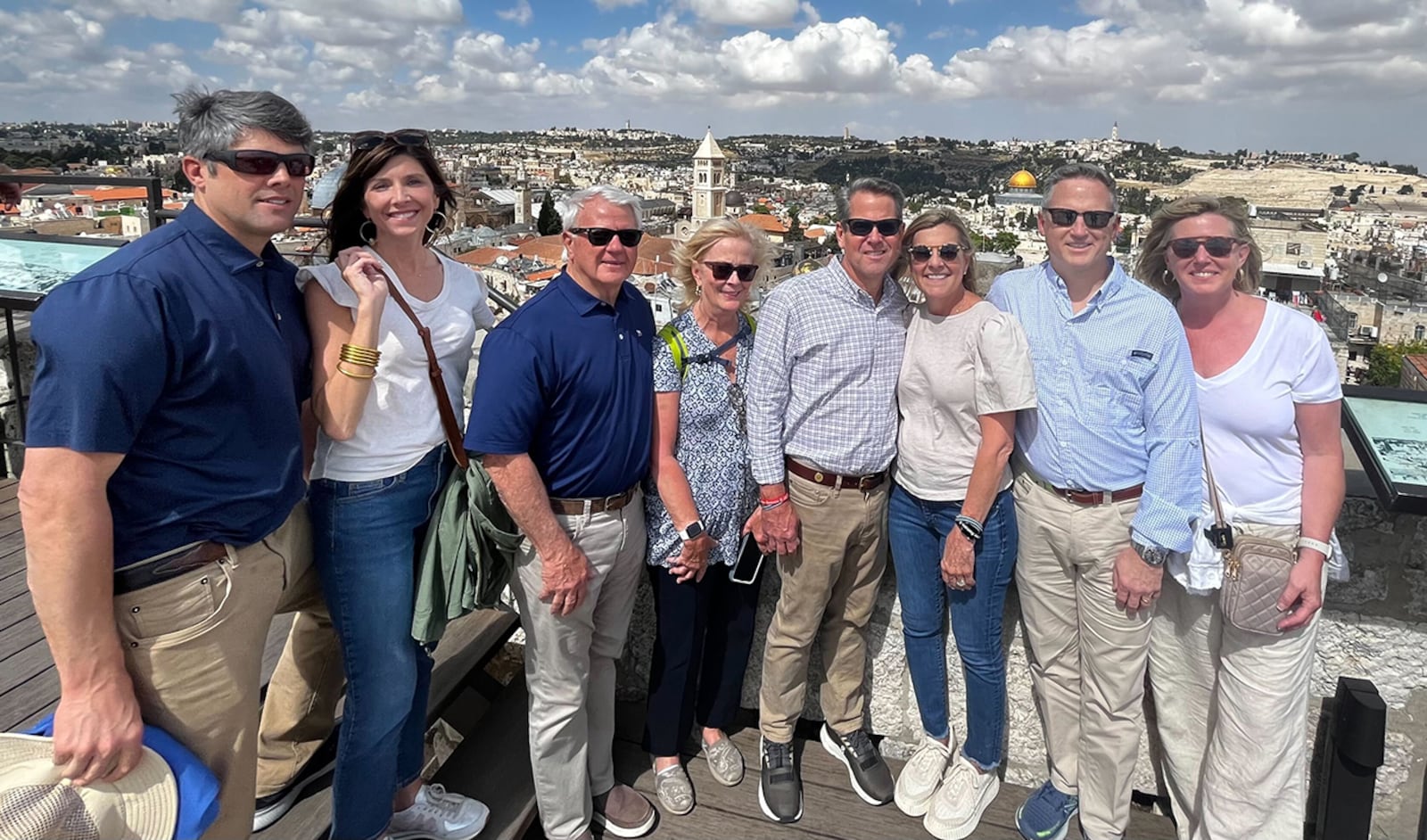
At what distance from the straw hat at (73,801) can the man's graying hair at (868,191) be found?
1.48 meters

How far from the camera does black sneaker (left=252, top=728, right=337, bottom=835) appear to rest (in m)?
1.64

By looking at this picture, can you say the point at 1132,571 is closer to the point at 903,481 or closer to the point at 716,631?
the point at 903,481

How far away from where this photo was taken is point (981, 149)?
5595 inches

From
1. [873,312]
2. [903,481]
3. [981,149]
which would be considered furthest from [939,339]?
[981,149]

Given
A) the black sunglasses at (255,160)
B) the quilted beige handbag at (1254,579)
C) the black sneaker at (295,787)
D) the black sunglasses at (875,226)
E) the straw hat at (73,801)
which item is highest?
the black sunglasses at (255,160)

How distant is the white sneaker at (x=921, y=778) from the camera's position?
1.82 meters

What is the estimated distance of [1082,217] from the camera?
5.32 feet

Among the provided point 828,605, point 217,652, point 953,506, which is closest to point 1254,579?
point 953,506

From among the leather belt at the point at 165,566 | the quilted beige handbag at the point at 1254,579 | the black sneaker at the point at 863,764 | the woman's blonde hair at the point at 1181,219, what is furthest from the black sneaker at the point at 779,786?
the woman's blonde hair at the point at 1181,219

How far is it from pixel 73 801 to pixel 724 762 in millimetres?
1222

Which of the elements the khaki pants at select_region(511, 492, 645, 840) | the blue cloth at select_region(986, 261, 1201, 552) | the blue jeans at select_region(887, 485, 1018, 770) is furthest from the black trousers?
the blue cloth at select_region(986, 261, 1201, 552)

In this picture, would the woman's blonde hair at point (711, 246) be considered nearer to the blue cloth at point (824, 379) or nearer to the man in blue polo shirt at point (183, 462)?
the blue cloth at point (824, 379)

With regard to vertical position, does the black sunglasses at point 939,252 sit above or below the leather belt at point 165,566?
above

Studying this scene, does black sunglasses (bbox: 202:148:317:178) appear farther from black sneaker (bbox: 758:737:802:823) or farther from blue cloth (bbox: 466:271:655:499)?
black sneaker (bbox: 758:737:802:823)
